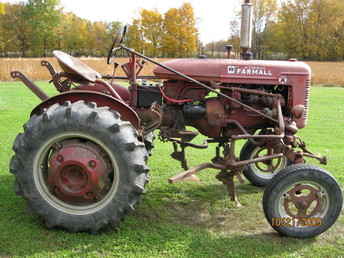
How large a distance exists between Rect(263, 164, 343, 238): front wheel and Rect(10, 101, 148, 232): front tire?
1210mm

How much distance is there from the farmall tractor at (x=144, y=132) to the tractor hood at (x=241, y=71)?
0.01 m

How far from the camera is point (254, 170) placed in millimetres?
5211

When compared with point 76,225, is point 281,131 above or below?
above

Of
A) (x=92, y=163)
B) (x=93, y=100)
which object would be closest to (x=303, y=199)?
(x=92, y=163)

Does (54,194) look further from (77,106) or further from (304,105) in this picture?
(304,105)

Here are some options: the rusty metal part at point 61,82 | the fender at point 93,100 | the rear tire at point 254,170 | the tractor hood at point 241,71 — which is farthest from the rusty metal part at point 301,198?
the rusty metal part at point 61,82

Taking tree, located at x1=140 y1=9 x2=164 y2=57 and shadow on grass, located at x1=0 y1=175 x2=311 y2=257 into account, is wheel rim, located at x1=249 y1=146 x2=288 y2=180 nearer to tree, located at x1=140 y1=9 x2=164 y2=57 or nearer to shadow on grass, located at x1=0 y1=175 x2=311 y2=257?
shadow on grass, located at x1=0 y1=175 x2=311 y2=257

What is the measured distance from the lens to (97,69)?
94.2 ft

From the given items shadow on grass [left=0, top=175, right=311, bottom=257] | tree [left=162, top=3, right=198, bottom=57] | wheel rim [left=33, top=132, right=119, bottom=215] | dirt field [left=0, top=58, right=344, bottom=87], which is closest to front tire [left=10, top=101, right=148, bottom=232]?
wheel rim [left=33, top=132, right=119, bottom=215]

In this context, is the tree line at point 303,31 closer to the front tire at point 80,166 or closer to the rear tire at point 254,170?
the rear tire at point 254,170

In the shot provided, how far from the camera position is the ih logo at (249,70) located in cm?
408

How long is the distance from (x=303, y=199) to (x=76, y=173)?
2.13 m

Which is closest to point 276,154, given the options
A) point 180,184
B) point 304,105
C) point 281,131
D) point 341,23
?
point 281,131

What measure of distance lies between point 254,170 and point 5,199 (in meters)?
3.11
